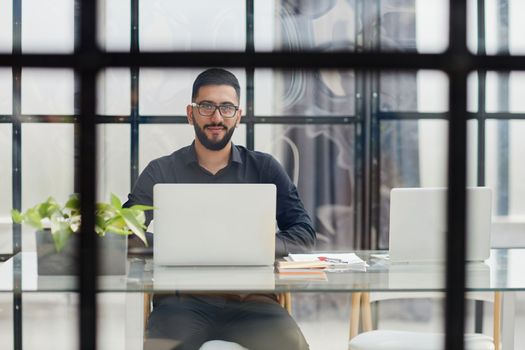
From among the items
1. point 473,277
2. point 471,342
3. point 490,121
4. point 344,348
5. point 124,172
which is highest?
point 490,121

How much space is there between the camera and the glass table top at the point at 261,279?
1.93 m

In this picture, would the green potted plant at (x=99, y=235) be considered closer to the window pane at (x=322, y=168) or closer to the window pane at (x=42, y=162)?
the window pane at (x=42, y=162)

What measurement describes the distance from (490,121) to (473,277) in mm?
2382

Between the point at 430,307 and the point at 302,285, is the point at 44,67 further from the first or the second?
the point at 430,307

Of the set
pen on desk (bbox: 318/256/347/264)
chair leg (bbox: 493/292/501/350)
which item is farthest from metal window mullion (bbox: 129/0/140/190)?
chair leg (bbox: 493/292/501/350)

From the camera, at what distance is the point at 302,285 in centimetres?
197

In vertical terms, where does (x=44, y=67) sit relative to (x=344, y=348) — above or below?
above

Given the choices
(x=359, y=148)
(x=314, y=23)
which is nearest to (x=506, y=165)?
(x=359, y=148)

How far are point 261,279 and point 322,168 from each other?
2.25 metres

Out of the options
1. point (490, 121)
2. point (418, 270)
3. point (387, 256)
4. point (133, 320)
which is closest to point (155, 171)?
point (133, 320)

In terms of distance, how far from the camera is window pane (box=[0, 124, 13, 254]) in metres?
4.01

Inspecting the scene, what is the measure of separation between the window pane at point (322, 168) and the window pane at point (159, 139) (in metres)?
0.26

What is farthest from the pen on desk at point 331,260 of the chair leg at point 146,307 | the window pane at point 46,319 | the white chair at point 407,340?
the window pane at point 46,319

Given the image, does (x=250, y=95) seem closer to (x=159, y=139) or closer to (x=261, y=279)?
(x=159, y=139)
